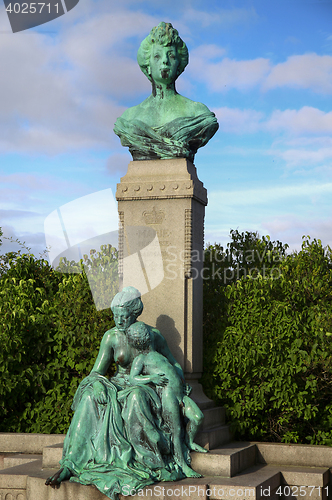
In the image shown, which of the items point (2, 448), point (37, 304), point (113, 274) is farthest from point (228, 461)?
Result: point (37, 304)

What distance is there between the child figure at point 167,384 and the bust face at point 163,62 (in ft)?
11.0

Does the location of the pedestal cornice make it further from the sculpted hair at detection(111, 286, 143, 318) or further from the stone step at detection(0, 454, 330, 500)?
the stone step at detection(0, 454, 330, 500)

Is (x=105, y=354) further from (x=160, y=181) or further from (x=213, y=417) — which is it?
(x=160, y=181)

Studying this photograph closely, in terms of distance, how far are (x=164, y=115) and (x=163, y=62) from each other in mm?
678

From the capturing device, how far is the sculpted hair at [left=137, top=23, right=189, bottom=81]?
715 centimetres

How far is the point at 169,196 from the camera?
6852 millimetres

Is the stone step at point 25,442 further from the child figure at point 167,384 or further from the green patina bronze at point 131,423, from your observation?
the child figure at point 167,384

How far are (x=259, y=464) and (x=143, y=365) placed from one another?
6.65 feet

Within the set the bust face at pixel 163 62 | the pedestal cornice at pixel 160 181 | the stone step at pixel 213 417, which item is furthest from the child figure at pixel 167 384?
the bust face at pixel 163 62

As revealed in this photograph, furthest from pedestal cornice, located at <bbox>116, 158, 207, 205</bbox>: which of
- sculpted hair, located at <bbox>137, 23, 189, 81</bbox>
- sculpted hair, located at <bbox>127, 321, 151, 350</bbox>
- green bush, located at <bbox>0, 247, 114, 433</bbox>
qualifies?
green bush, located at <bbox>0, 247, 114, 433</bbox>

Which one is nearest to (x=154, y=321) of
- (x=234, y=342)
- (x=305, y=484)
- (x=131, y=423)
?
(x=234, y=342)

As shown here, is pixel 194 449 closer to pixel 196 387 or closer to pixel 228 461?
pixel 228 461

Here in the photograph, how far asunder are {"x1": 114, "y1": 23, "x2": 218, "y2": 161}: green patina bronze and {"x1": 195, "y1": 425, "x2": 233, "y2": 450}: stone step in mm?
3348

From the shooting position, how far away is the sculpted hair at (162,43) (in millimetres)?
7148
